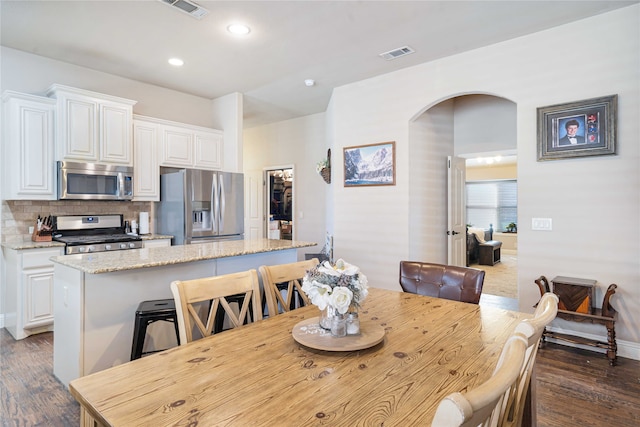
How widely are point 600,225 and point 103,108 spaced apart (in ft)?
16.6

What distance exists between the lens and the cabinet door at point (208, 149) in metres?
4.93

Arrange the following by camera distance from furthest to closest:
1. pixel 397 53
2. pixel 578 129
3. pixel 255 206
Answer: pixel 255 206
pixel 397 53
pixel 578 129

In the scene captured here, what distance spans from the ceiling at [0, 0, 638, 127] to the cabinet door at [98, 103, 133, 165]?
1.72 feet

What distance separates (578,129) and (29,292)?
5.19 m

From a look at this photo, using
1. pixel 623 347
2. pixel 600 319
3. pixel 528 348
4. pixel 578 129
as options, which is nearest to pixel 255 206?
pixel 578 129

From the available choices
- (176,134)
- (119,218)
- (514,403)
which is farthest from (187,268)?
(176,134)

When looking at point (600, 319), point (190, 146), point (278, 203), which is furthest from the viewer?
point (278, 203)

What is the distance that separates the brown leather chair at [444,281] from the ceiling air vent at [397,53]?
94.3 inches

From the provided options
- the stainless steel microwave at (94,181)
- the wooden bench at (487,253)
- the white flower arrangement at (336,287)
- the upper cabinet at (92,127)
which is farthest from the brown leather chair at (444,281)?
the wooden bench at (487,253)

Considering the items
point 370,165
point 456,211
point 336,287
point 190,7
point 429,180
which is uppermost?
point 190,7

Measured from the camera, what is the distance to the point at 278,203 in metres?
6.81

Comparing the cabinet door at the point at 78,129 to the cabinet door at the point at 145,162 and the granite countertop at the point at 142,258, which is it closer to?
the cabinet door at the point at 145,162

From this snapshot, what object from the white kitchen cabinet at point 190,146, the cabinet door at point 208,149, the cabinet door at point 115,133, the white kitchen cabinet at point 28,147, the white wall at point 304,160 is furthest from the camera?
the white wall at point 304,160

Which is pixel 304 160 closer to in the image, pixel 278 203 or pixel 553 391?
pixel 278 203
